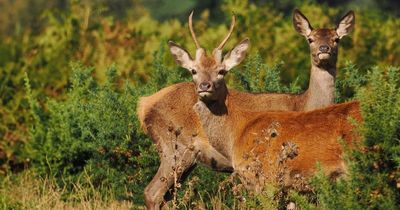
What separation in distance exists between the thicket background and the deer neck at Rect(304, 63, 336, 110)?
0.23m

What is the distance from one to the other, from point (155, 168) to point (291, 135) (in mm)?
2735

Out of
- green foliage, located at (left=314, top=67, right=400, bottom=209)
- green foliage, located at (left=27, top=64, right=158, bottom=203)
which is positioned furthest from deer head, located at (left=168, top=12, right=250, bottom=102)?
green foliage, located at (left=314, top=67, right=400, bottom=209)

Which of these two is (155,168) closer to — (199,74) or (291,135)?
(199,74)

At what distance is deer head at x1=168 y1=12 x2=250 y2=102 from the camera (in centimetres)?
928

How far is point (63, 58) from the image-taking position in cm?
1557

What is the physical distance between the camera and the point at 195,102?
10109 millimetres

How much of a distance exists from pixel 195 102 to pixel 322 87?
1295mm

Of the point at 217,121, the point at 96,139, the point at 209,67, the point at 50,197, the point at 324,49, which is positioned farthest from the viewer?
the point at 96,139

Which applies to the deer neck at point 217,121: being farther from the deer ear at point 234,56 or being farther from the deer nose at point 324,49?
the deer nose at point 324,49

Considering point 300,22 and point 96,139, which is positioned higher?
point 300,22

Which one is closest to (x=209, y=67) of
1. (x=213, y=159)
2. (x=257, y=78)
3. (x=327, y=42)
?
(x=213, y=159)

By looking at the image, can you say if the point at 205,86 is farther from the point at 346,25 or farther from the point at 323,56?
the point at 346,25

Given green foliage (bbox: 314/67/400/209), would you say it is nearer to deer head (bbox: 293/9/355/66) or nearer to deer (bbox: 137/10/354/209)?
deer (bbox: 137/10/354/209)

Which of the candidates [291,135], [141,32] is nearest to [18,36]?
[141,32]
